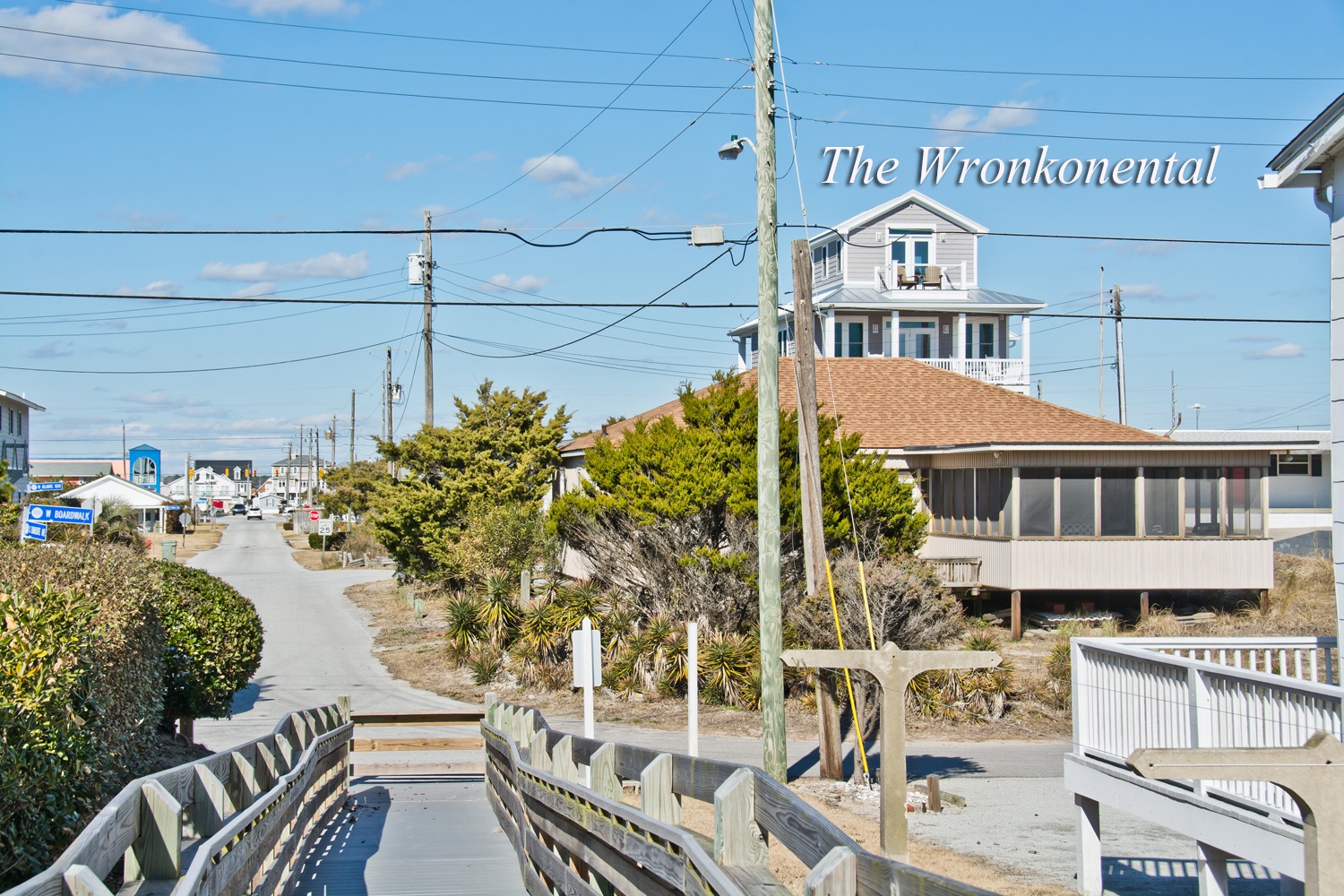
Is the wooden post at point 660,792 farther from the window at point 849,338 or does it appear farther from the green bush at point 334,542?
the green bush at point 334,542

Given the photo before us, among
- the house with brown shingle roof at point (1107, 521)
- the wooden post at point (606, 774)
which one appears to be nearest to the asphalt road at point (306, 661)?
the house with brown shingle roof at point (1107, 521)

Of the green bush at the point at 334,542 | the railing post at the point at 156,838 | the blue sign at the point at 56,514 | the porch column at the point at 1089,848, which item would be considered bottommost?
the porch column at the point at 1089,848

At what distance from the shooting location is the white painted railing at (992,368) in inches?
1640

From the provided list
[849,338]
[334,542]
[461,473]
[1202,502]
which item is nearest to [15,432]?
[334,542]

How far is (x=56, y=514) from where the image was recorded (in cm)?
1706

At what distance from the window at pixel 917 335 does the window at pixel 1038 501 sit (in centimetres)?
1668

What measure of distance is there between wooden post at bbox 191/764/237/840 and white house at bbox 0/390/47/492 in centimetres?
6473

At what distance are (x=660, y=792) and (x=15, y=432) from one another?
7497 centimetres

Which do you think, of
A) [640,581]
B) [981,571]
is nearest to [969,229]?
[981,571]

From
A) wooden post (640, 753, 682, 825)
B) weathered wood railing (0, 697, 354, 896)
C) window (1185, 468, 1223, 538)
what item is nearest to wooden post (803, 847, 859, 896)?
weathered wood railing (0, 697, 354, 896)

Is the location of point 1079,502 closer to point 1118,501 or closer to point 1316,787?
point 1118,501

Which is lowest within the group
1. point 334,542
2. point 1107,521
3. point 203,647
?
point 334,542

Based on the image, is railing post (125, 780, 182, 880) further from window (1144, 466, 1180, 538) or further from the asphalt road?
window (1144, 466, 1180, 538)

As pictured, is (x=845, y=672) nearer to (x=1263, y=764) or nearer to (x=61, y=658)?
(x=61, y=658)
